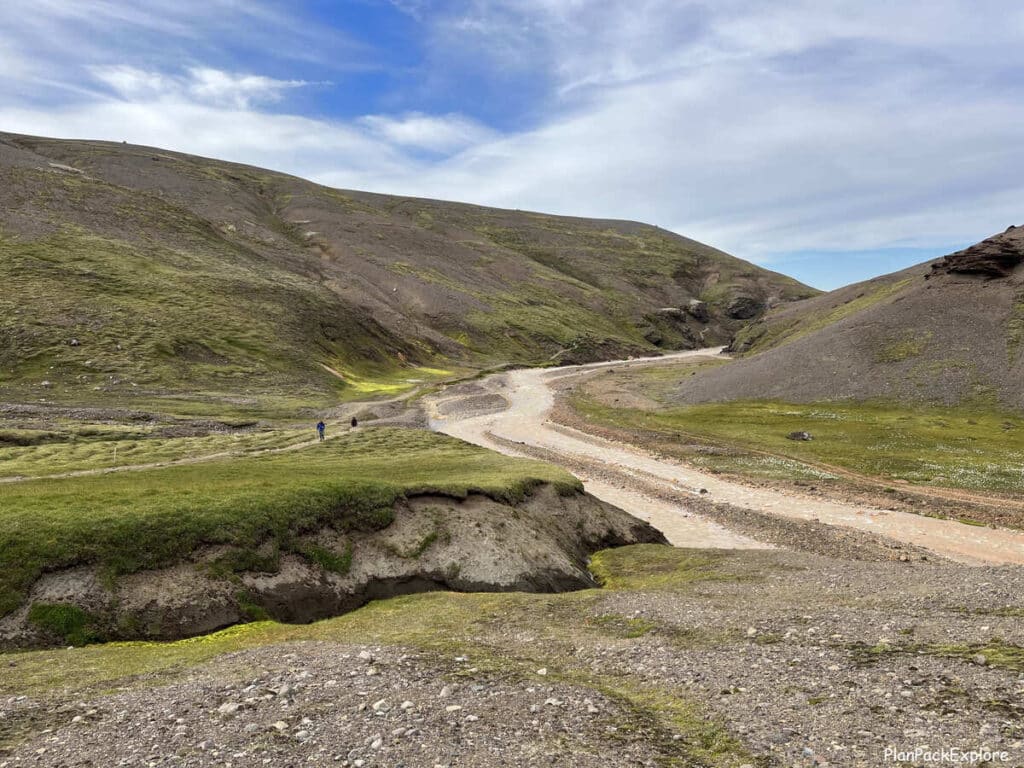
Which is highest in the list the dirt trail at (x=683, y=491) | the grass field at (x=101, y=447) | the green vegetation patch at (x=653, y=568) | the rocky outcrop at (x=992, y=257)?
the rocky outcrop at (x=992, y=257)

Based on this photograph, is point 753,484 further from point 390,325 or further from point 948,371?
point 390,325

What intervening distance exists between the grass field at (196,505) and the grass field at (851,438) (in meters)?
38.3

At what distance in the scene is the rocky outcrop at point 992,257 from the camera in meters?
117

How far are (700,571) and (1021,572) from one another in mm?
11983

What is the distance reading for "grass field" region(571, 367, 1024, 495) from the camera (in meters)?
62.0

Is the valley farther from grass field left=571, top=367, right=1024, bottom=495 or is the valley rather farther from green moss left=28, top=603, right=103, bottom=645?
grass field left=571, top=367, right=1024, bottom=495

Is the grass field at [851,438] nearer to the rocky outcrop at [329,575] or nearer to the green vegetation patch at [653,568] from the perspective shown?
the green vegetation patch at [653,568]

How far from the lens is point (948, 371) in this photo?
9850 cm

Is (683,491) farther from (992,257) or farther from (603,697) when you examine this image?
(992,257)

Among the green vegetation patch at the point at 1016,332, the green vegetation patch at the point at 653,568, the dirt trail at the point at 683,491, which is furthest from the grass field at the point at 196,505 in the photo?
the green vegetation patch at the point at 1016,332

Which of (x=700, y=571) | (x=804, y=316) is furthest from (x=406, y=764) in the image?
(x=804, y=316)

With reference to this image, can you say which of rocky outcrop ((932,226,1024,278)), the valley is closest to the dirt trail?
the valley

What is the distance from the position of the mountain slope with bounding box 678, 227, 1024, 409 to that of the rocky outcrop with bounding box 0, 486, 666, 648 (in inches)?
3187

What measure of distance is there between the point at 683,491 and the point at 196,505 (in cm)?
4392
